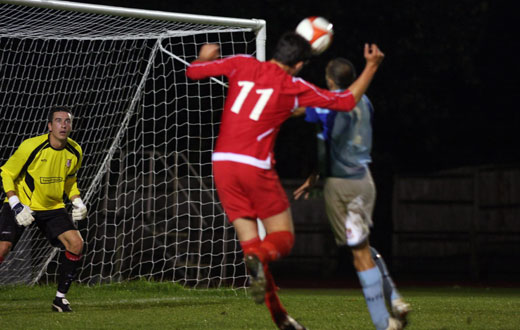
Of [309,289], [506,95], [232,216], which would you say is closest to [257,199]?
[232,216]

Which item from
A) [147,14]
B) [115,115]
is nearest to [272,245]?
[147,14]

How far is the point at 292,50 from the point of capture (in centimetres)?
569

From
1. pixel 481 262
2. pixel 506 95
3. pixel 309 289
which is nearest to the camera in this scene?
pixel 309 289

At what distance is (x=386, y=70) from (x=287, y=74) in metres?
13.3

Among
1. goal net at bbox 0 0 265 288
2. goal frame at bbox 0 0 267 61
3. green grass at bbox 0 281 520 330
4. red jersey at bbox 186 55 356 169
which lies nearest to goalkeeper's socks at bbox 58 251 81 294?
green grass at bbox 0 281 520 330

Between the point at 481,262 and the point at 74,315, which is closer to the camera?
the point at 74,315

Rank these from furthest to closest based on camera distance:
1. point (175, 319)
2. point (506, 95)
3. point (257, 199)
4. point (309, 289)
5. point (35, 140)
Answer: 1. point (506, 95)
2. point (309, 289)
3. point (35, 140)
4. point (175, 319)
5. point (257, 199)

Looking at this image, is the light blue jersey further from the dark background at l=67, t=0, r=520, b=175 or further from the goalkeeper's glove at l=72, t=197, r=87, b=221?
the dark background at l=67, t=0, r=520, b=175

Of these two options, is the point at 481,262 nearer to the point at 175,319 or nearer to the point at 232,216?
the point at 175,319

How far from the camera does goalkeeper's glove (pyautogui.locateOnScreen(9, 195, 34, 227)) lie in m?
7.82

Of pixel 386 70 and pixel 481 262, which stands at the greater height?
pixel 386 70

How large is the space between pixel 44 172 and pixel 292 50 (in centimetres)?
358

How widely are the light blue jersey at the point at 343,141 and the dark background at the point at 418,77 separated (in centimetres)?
1128

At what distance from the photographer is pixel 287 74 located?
5.69 meters
